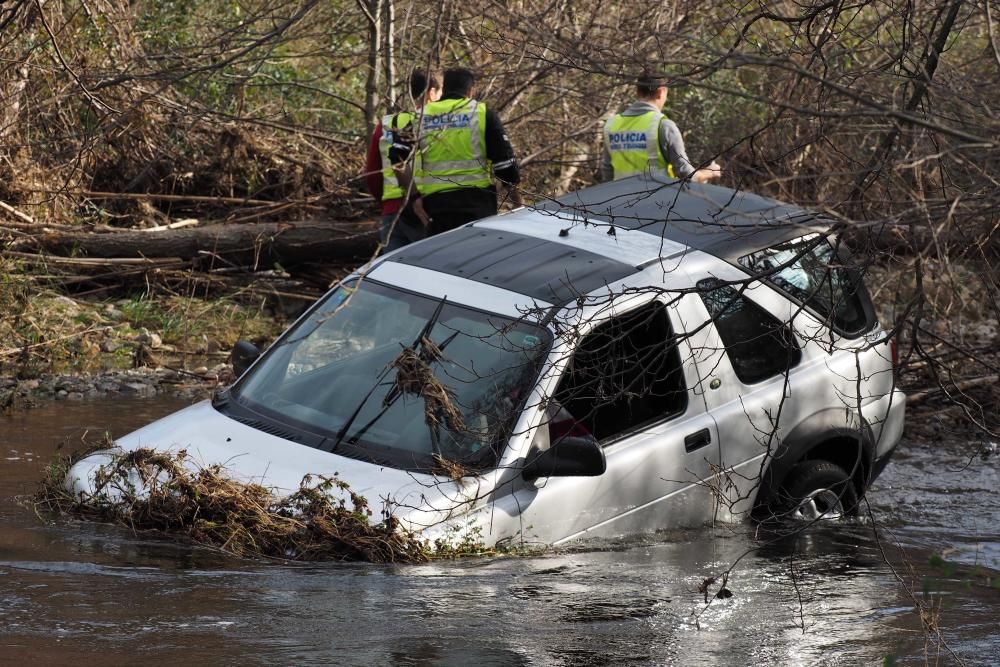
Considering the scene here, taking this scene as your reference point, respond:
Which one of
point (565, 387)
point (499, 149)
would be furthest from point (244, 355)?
point (499, 149)

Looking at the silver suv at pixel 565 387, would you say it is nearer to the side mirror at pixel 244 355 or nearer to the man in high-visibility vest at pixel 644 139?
the side mirror at pixel 244 355

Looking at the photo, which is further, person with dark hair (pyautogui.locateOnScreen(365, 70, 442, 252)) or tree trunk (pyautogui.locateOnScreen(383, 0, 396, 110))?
tree trunk (pyautogui.locateOnScreen(383, 0, 396, 110))

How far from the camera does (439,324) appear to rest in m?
6.09

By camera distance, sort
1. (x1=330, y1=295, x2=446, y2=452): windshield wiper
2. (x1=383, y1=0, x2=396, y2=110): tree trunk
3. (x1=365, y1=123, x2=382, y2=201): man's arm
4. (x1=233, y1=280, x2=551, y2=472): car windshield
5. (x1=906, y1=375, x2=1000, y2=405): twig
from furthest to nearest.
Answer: (x1=383, y1=0, x2=396, y2=110): tree trunk → (x1=365, y1=123, x2=382, y2=201): man's arm → (x1=906, y1=375, x2=1000, y2=405): twig → (x1=330, y1=295, x2=446, y2=452): windshield wiper → (x1=233, y1=280, x2=551, y2=472): car windshield

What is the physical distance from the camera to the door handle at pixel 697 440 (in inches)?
241

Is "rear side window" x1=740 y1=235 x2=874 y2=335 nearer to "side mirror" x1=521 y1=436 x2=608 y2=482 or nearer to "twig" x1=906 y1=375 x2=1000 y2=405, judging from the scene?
"twig" x1=906 y1=375 x2=1000 y2=405

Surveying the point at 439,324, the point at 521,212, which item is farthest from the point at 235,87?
the point at 439,324

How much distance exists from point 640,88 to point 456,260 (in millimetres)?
3367

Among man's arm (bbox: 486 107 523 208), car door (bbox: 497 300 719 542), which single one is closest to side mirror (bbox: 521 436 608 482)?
car door (bbox: 497 300 719 542)

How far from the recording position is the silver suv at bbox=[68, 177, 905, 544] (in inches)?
219

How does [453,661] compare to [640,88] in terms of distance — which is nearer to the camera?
[453,661]

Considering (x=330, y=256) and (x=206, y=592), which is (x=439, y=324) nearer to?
(x=206, y=592)

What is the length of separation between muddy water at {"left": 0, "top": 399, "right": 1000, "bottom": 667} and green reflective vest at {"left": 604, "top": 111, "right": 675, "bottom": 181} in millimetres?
3700

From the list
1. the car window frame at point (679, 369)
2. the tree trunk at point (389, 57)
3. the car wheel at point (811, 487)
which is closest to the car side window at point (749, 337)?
the car window frame at point (679, 369)
